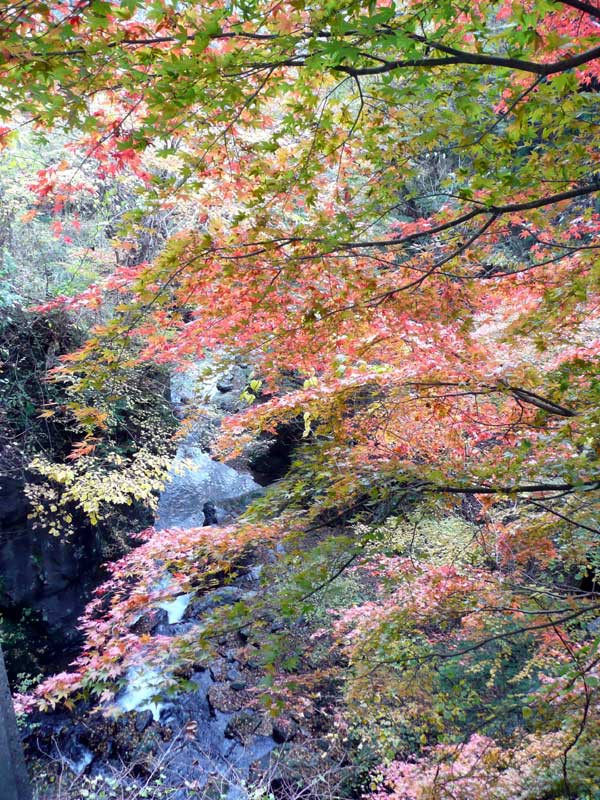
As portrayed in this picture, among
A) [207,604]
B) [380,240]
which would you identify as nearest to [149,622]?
[207,604]

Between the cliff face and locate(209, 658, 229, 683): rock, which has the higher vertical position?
the cliff face

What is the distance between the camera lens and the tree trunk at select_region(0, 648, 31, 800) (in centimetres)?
185

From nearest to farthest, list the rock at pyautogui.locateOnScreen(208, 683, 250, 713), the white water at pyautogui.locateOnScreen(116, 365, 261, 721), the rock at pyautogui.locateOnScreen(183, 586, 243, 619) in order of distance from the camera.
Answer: the rock at pyautogui.locateOnScreen(208, 683, 250, 713)
the rock at pyautogui.locateOnScreen(183, 586, 243, 619)
the white water at pyautogui.locateOnScreen(116, 365, 261, 721)

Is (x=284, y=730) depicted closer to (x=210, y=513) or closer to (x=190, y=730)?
(x=190, y=730)

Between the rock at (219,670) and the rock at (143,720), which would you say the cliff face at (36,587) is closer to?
the rock at (143,720)

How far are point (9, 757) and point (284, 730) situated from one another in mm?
4555

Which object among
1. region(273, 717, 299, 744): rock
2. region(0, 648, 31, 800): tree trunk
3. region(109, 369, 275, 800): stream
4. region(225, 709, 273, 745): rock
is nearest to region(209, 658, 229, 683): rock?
region(109, 369, 275, 800): stream

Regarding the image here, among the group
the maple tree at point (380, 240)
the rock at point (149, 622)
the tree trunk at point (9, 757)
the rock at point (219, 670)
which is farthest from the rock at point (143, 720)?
the tree trunk at point (9, 757)

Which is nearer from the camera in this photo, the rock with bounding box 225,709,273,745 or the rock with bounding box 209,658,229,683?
the rock with bounding box 225,709,273,745

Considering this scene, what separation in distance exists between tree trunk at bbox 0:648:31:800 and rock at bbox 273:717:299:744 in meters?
4.32

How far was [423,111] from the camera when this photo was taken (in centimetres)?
284

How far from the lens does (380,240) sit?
3.49m

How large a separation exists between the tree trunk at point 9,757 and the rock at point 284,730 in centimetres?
432

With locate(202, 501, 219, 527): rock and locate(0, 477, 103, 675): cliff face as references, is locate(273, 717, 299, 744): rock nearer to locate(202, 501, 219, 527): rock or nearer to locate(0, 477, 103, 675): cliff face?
locate(0, 477, 103, 675): cliff face
